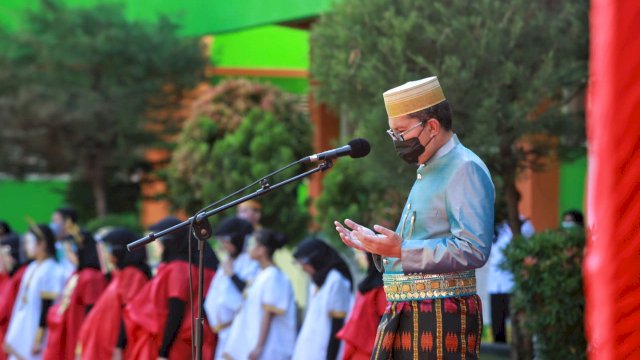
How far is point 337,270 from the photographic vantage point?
7949mm

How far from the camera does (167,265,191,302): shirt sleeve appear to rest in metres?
7.27

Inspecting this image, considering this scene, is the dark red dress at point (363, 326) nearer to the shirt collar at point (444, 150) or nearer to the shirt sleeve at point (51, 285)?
the shirt collar at point (444, 150)

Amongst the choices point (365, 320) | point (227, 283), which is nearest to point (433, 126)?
point (365, 320)

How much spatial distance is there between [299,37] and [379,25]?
13985 millimetres

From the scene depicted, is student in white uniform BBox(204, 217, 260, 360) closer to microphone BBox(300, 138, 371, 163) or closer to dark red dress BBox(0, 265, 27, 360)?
dark red dress BBox(0, 265, 27, 360)

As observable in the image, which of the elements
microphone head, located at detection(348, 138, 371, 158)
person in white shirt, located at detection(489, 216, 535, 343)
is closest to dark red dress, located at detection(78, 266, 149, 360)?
microphone head, located at detection(348, 138, 371, 158)

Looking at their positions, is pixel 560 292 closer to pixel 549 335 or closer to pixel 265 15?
pixel 549 335

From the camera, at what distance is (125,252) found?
28.1ft

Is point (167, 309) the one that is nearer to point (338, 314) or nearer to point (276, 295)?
point (276, 295)

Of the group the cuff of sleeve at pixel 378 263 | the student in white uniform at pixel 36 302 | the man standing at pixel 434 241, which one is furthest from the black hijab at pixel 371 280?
the student in white uniform at pixel 36 302

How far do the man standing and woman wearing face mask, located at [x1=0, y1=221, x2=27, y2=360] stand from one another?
751cm

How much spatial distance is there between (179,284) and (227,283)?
1170 mm

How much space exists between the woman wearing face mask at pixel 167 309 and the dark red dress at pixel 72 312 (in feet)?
4.93

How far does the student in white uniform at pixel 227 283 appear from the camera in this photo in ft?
27.0
